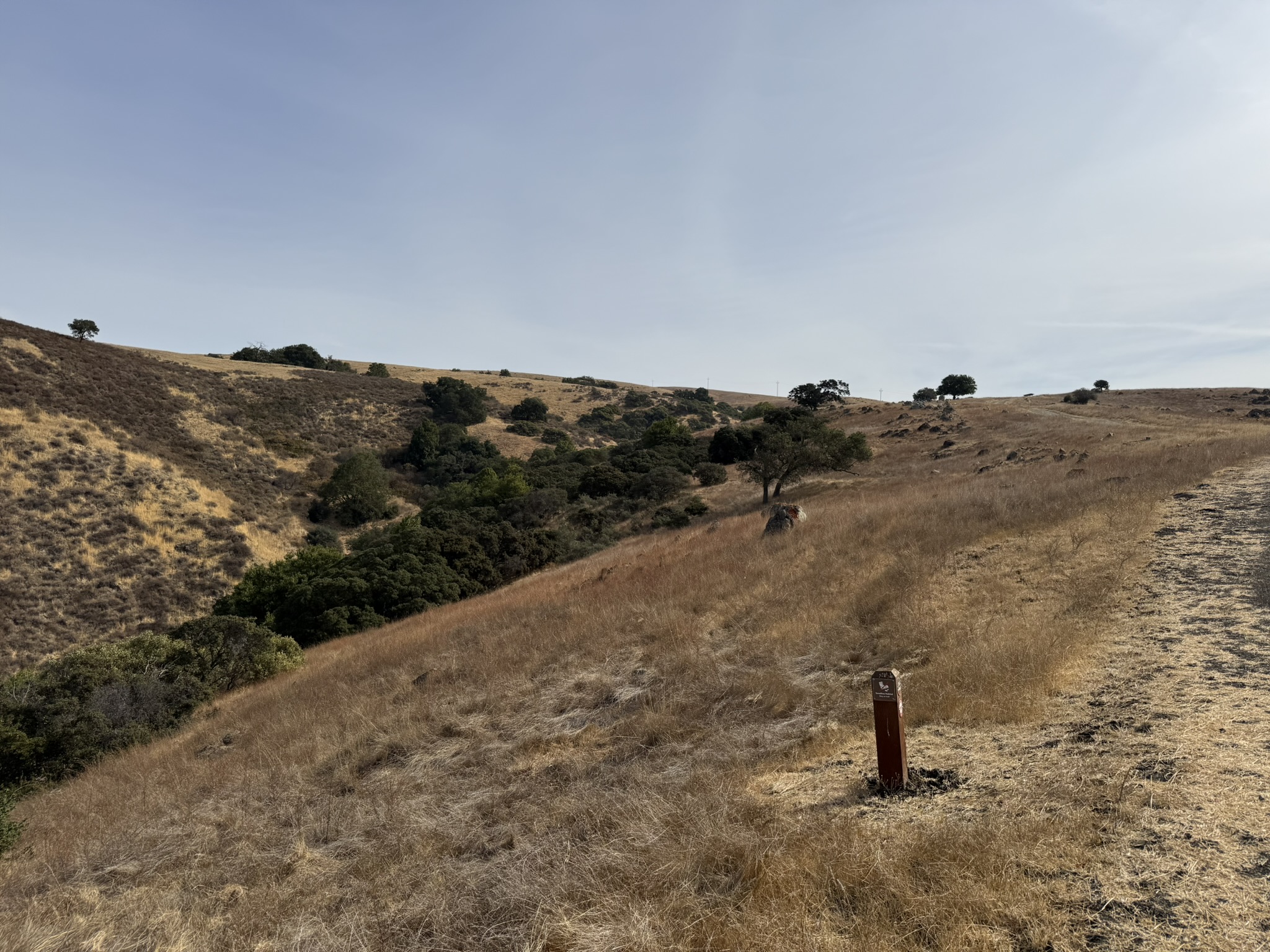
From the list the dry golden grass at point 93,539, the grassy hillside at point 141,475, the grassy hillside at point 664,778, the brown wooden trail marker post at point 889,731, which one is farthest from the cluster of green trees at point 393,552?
the brown wooden trail marker post at point 889,731

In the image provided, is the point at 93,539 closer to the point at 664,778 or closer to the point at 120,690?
the point at 120,690

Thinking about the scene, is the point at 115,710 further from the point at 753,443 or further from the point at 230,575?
the point at 753,443

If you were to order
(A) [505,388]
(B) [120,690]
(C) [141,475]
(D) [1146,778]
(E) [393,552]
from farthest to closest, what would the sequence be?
(A) [505,388] → (C) [141,475] → (E) [393,552] → (B) [120,690] → (D) [1146,778]

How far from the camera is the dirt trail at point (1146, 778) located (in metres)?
3.04

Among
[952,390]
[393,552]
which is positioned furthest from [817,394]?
→ [393,552]

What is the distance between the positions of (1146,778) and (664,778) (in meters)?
3.62

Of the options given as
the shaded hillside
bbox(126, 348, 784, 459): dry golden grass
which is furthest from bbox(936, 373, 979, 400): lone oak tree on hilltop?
the shaded hillside

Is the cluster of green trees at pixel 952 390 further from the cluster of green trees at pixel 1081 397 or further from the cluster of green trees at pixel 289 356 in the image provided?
the cluster of green trees at pixel 289 356

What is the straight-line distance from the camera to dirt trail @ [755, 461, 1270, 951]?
3.04m

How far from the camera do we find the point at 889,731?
181 inches

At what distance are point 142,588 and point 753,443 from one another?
34.9 metres

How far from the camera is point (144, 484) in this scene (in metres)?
36.1

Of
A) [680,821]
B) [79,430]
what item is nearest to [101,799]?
[680,821]

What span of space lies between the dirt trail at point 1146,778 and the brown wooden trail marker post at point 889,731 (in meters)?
0.19
